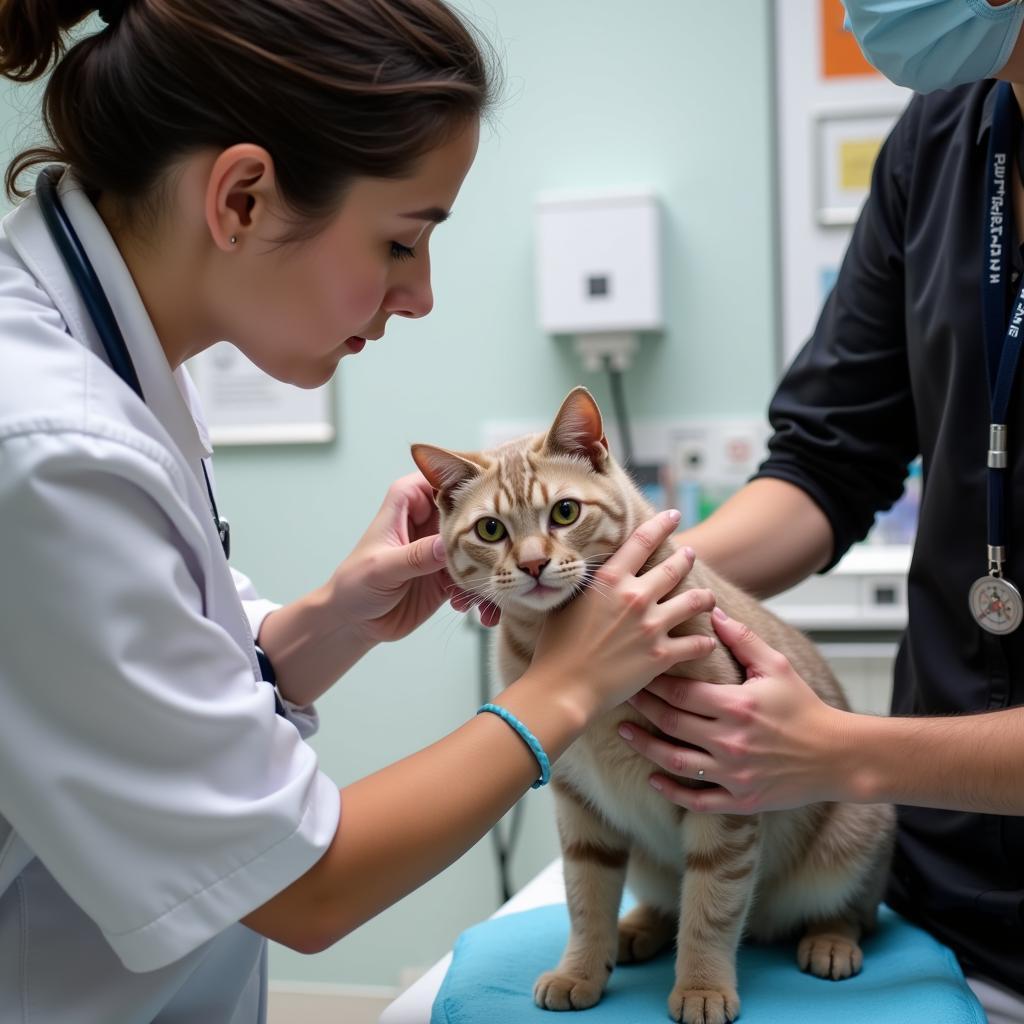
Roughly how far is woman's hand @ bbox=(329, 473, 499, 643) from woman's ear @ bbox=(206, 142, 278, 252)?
0.41 metres

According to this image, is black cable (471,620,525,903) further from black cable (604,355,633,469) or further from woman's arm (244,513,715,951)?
woman's arm (244,513,715,951)

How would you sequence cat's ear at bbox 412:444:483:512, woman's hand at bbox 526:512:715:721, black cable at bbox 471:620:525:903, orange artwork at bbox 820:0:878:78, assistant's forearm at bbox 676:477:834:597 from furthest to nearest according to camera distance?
black cable at bbox 471:620:525:903, orange artwork at bbox 820:0:878:78, assistant's forearm at bbox 676:477:834:597, cat's ear at bbox 412:444:483:512, woman's hand at bbox 526:512:715:721

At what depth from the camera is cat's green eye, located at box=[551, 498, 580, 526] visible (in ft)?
3.72

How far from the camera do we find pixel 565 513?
1.14m

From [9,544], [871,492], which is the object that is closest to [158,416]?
[9,544]

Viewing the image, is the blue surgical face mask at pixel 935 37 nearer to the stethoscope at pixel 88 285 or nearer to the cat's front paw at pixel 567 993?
the stethoscope at pixel 88 285

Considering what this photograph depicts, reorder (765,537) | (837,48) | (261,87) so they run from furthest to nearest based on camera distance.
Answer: (837,48) < (765,537) < (261,87)

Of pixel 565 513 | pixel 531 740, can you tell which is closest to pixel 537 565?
pixel 565 513

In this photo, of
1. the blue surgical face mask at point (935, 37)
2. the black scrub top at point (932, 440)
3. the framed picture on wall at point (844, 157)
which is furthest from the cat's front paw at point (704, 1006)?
the framed picture on wall at point (844, 157)

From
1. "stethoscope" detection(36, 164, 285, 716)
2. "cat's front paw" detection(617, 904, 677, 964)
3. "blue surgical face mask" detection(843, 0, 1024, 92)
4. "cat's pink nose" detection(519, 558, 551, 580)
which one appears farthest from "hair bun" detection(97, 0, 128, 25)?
"cat's front paw" detection(617, 904, 677, 964)

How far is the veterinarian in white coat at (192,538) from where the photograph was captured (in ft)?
2.32

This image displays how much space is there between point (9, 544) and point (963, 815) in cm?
95

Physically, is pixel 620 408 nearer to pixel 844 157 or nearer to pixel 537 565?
pixel 844 157

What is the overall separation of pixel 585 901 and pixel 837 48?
1.78m
